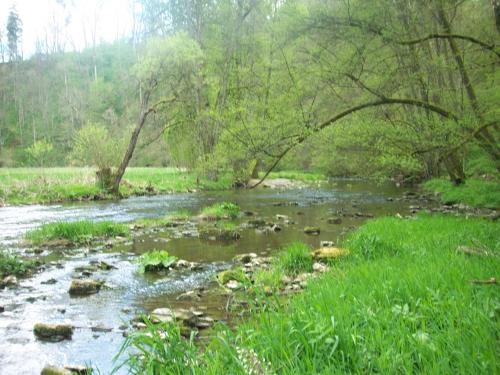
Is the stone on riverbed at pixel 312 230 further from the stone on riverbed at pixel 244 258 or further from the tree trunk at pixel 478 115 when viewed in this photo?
the tree trunk at pixel 478 115

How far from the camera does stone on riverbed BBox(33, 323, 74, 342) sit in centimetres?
519

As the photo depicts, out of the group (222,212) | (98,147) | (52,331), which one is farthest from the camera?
(98,147)

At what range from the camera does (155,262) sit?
8.61 meters

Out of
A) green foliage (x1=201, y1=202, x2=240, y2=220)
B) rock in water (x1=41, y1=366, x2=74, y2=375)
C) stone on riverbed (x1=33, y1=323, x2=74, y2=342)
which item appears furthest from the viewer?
green foliage (x1=201, y1=202, x2=240, y2=220)

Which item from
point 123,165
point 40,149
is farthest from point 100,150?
point 40,149

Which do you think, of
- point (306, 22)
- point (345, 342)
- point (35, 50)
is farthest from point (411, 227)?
point (35, 50)

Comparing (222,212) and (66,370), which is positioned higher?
(66,370)

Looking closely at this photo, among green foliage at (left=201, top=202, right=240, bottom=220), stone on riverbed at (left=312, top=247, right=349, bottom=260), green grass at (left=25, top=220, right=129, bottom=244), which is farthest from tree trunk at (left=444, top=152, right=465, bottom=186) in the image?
green grass at (left=25, top=220, right=129, bottom=244)

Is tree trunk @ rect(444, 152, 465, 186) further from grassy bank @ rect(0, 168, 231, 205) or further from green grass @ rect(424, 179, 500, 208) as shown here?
grassy bank @ rect(0, 168, 231, 205)

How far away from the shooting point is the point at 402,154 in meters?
11.6

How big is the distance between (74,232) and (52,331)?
7.24 meters

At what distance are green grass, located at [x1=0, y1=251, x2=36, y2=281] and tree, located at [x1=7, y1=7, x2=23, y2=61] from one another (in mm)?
72666

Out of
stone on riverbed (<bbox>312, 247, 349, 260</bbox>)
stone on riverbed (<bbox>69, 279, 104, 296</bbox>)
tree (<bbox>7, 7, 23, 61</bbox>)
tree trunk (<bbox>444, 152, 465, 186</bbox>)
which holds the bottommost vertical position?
stone on riverbed (<bbox>69, 279, 104, 296</bbox>)

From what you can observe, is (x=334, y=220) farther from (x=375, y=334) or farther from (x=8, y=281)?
(x=375, y=334)
